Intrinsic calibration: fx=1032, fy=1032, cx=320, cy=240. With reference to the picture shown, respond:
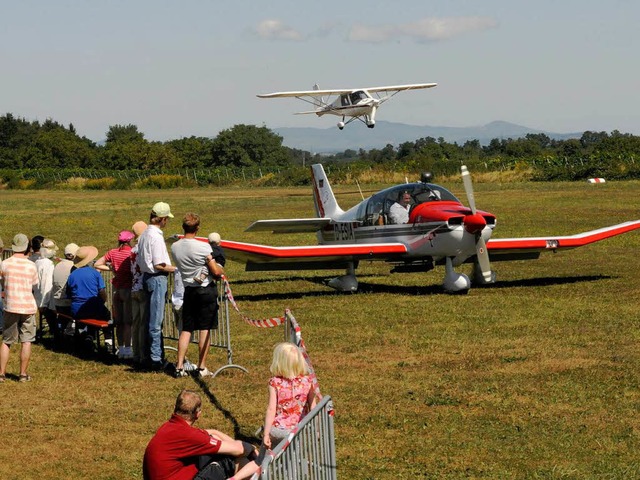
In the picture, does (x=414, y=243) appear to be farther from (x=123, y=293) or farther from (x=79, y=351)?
(x=123, y=293)

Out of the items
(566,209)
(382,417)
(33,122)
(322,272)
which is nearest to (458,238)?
(322,272)

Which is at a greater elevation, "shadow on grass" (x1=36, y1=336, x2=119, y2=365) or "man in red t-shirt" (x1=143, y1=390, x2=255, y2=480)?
"man in red t-shirt" (x1=143, y1=390, x2=255, y2=480)

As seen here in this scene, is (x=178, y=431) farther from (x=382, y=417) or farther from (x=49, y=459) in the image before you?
(x=382, y=417)

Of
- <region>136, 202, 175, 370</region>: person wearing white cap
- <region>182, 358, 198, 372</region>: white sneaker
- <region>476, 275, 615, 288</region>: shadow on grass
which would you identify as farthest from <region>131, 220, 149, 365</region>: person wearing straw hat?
<region>476, 275, 615, 288</region>: shadow on grass

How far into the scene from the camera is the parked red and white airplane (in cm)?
1777

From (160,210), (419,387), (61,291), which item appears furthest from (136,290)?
(419,387)

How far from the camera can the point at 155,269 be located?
38.5ft

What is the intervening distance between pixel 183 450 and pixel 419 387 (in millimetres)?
4511

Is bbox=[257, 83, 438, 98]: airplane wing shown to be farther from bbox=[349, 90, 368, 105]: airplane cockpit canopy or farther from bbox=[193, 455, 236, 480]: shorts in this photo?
bbox=[193, 455, 236, 480]: shorts

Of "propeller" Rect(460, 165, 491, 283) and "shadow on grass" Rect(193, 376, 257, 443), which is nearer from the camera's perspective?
"shadow on grass" Rect(193, 376, 257, 443)

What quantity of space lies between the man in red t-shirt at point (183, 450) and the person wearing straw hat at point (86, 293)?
259 inches

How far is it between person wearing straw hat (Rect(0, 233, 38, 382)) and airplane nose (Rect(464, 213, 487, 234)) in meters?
8.27

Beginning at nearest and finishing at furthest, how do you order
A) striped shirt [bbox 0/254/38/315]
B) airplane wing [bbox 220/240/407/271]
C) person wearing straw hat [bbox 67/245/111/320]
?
striped shirt [bbox 0/254/38/315] < person wearing straw hat [bbox 67/245/111/320] < airplane wing [bbox 220/240/407/271]

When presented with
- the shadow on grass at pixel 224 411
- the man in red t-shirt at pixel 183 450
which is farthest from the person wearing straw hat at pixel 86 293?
the man in red t-shirt at pixel 183 450
